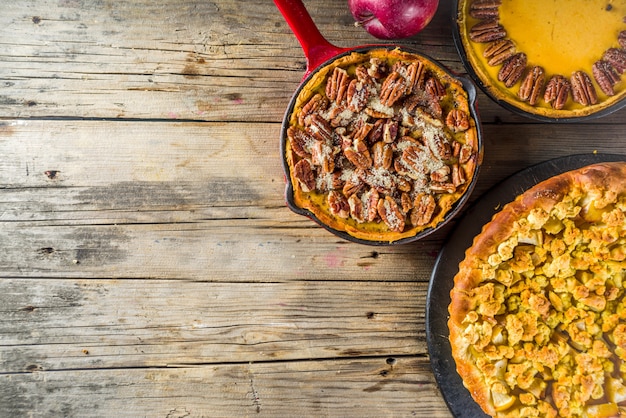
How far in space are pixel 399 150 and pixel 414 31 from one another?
1.14 ft

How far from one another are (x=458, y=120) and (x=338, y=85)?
0.31m

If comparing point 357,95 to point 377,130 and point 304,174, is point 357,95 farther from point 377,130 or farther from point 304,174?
point 304,174

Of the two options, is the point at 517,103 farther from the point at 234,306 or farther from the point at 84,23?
the point at 84,23

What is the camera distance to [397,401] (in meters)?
1.49

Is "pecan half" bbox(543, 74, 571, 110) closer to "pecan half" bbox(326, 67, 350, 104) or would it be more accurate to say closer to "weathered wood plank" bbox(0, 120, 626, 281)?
"weathered wood plank" bbox(0, 120, 626, 281)

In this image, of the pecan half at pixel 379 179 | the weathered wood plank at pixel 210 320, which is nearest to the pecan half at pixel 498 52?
the pecan half at pixel 379 179

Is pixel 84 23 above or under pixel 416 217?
above

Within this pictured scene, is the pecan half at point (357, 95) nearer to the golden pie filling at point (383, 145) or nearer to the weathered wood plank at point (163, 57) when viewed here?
the golden pie filling at point (383, 145)

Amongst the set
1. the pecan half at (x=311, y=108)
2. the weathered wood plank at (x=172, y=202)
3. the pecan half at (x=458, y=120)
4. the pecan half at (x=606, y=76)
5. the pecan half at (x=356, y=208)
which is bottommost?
the weathered wood plank at (x=172, y=202)

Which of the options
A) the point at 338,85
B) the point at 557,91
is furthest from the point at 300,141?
the point at 557,91

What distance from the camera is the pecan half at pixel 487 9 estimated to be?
131 cm

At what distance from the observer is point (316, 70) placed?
1251 millimetres

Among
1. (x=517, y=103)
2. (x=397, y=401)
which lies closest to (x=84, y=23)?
(x=517, y=103)

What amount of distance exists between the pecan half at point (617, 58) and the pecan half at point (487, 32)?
0.29 meters
